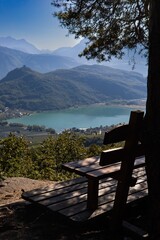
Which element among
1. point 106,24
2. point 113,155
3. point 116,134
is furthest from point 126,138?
point 106,24

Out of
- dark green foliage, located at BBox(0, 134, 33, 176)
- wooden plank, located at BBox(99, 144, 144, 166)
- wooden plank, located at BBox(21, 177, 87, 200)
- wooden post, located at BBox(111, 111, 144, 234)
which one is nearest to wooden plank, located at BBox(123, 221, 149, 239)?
wooden post, located at BBox(111, 111, 144, 234)

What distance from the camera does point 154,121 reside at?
3.58 metres

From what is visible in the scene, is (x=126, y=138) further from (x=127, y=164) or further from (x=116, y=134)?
(x=127, y=164)

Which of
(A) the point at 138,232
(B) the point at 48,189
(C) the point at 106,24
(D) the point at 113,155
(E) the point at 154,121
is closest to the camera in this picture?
(E) the point at 154,121

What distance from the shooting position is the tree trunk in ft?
11.6

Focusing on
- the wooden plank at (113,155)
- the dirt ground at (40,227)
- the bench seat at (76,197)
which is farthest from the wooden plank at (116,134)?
the dirt ground at (40,227)

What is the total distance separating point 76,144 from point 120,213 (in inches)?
695

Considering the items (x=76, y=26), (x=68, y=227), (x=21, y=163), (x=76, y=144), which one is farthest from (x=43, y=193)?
(x=76, y=144)

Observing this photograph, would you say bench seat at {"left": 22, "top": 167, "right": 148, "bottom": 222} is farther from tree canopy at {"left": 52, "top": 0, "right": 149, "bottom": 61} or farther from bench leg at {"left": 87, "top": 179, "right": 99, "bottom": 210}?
tree canopy at {"left": 52, "top": 0, "right": 149, "bottom": 61}

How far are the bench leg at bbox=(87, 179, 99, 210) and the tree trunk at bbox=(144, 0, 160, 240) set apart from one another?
0.87m

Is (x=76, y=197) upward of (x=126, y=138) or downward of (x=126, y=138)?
downward

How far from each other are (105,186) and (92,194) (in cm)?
81

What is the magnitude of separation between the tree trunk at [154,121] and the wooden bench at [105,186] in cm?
14

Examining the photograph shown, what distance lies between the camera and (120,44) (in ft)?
28.9
